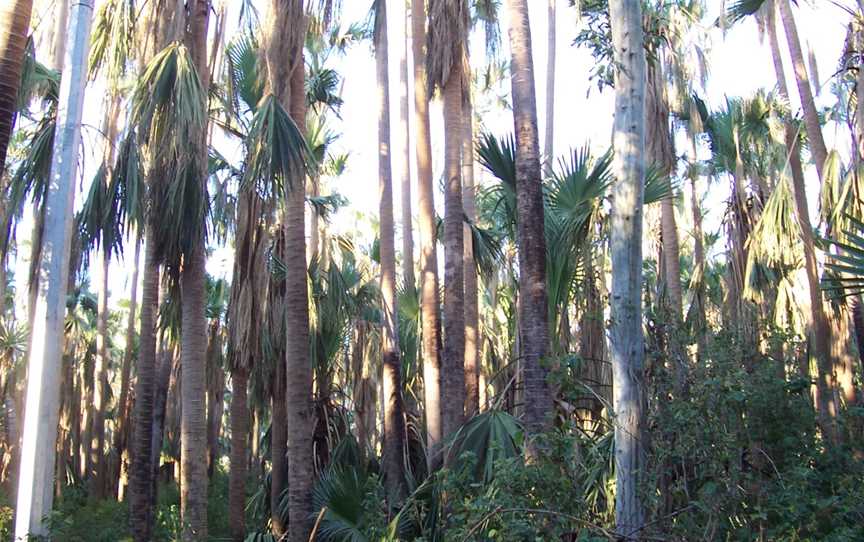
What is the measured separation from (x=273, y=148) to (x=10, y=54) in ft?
10.1

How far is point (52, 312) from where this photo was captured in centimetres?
932

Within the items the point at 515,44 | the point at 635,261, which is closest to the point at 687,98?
the point at 515,44

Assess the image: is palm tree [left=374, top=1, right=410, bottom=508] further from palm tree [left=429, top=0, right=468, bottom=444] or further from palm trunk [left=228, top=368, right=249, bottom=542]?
palm trunk [left=228, top=368, right=249, bottom=542]

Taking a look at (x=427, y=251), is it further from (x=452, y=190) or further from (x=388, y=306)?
(x=388, y=306)

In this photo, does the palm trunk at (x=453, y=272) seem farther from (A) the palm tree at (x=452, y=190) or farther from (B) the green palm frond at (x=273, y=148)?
(B) the green palm frond at (x=273, y=148)

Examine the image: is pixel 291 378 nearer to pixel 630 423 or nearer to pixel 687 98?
pixel 630 423

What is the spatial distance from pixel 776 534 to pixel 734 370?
4.59ft

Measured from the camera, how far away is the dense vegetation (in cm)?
780

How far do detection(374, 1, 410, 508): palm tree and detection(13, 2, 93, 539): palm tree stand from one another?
5.01 meters

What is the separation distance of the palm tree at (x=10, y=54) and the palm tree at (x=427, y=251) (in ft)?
20.9

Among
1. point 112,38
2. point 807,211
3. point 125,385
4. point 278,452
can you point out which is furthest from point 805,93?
point 125,385

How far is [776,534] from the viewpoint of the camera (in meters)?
7.54

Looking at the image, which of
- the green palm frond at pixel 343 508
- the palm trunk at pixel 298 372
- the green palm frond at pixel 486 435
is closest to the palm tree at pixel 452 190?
the green palm frond at pixel 486 435

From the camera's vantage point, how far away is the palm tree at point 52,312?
8891 millimetres
